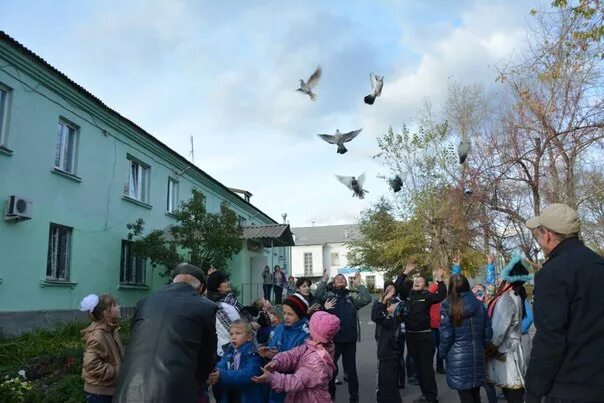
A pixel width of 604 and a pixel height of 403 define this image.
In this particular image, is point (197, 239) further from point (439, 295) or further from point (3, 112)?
point (439, 295)

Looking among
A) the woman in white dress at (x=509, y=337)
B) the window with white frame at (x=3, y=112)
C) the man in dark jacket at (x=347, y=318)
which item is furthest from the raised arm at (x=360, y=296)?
the window with white frame at (x=3, y=112)

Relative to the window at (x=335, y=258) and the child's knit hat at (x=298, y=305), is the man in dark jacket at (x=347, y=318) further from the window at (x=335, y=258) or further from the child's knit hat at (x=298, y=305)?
the window at (x=335, y=258)

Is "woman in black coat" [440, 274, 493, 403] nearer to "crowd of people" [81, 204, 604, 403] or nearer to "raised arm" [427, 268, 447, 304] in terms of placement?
"crowd of people" [81, 204, 604, 403]

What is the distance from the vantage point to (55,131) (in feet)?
42.4

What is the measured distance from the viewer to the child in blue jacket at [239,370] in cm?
374

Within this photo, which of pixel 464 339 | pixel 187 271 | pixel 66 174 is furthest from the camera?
pixel 66 174

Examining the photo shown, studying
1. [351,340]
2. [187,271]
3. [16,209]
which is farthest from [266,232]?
[187,271]

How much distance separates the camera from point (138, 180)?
58.3 ft

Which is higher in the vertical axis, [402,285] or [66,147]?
[66,147]

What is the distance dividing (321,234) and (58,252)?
65.7m

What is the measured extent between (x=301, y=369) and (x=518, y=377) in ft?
8.86

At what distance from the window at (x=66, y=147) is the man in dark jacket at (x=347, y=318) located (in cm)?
880

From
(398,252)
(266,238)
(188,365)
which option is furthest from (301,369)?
(398,252)

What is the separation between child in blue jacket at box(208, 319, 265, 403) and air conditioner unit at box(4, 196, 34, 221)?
8.84 meters
